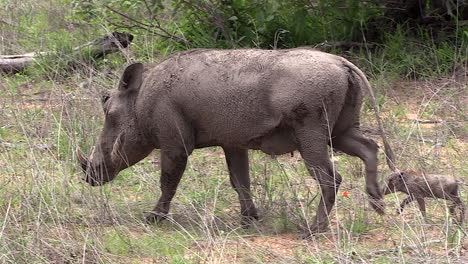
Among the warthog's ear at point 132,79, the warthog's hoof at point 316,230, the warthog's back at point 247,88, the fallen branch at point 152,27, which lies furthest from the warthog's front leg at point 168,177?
the fallen branch at point 152,27

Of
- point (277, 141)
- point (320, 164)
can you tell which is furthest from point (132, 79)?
point (320, 164)

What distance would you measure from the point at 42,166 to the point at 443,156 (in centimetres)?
313

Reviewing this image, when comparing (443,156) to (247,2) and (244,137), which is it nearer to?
(244,137)

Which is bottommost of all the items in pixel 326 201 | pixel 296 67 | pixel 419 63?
pixel 419 63

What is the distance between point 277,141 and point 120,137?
3.85 feet

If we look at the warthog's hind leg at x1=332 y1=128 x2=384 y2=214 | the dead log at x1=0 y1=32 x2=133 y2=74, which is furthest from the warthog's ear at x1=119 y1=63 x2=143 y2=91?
the dead log at x1=0 y1=32 x2=133 y2=74

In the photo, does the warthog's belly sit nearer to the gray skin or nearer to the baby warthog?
the gray skin

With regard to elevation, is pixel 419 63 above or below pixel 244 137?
below

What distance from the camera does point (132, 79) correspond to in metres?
6.12

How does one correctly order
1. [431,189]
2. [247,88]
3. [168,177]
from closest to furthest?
1. [431,189]
2. [247,88]
3. [168,177]

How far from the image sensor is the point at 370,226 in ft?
17.9

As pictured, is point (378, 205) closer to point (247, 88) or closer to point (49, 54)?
point (247, 88)

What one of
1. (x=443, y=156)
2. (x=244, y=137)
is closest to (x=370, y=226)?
(x=244, y=137)

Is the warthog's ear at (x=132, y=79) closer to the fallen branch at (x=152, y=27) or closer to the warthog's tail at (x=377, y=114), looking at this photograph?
the warthog's tail at (x=377, y=114)
